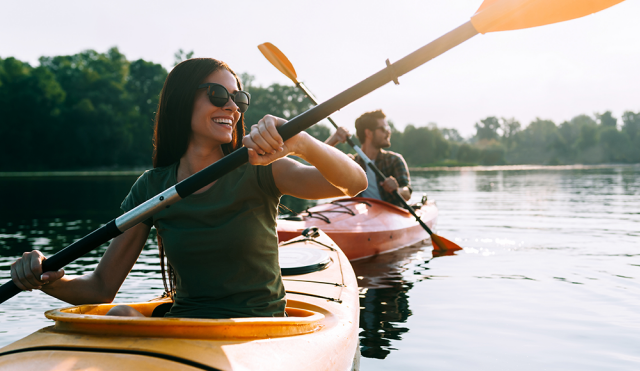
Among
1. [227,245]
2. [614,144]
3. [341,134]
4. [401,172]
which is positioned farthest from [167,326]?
[614,144]

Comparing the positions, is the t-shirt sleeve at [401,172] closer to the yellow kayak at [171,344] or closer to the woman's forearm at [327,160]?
the yellow kayak at [171,344]

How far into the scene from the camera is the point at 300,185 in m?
2.14

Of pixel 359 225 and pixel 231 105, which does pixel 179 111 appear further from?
pixel 359 225

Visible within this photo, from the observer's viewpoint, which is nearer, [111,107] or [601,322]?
[601,322]

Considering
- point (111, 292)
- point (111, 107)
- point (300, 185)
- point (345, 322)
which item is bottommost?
point (345, 322)

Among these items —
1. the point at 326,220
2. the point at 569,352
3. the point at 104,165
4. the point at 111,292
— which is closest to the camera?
the point at 111,292

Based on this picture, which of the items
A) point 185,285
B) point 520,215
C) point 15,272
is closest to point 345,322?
point 185,285

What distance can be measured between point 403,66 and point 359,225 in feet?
16.9

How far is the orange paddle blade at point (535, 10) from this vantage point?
6.86 ft

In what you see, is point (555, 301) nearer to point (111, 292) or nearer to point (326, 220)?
point (326, 220)

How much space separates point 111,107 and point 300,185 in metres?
59.2

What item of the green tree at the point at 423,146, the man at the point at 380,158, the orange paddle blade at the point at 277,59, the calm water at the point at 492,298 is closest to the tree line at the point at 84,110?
the green tree at the point at 423,146

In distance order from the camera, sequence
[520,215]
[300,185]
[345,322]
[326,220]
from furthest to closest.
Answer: [520,215] → [326,220] → [345,322] → [300,185]

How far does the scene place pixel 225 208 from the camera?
2.13 metres
